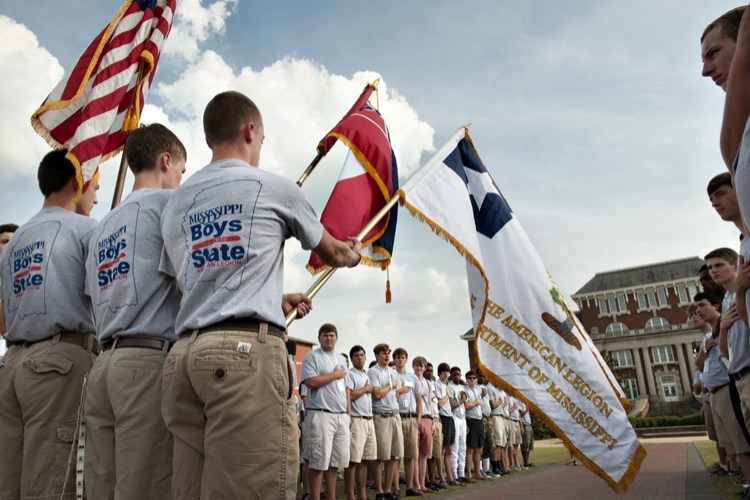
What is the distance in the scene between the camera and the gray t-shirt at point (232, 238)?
2289 mm

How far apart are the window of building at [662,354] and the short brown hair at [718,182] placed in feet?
189

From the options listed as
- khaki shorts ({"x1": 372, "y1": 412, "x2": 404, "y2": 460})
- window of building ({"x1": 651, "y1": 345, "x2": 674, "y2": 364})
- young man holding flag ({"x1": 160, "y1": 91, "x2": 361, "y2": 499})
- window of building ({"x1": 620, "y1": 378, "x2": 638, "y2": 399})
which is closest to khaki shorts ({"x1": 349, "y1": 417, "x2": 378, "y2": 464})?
khaki shorts ({"x1": 372, "y1": 412, "x2": 404, "y2": 460})

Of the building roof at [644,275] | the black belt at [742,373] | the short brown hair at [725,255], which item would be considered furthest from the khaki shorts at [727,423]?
the building roof at [644,275]

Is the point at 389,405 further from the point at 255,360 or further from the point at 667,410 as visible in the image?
the point at 667,410

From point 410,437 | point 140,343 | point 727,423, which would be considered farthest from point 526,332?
point 410,437

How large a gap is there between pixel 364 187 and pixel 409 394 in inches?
242

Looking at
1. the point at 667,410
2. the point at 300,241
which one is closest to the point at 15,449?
the point at 300,241

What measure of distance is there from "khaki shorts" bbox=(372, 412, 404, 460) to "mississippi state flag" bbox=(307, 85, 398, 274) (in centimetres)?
482

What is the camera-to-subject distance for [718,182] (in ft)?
13.1

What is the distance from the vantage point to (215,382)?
212 centimetres

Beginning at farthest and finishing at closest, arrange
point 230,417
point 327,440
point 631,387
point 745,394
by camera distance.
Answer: point 631,387 → point 327,440 → point 745,394 → point 230,417

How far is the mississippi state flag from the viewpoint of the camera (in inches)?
180

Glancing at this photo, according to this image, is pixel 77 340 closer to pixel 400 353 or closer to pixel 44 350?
pixel 44 350

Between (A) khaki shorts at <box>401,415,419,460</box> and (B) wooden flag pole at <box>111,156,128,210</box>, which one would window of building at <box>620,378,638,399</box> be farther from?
(B) wooden flag pole at <box>111,156,128,210</box>
